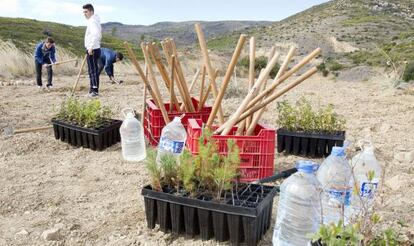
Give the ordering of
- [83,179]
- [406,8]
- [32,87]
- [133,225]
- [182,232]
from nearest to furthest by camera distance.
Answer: [182,232]
[133,225]
[83,179]
[32,87]
[406,8]

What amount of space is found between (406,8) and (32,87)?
202 ft

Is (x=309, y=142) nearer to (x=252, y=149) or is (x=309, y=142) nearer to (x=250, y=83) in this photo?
(x=250, y=83)

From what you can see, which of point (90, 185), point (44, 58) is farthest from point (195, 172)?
point (44, 58)

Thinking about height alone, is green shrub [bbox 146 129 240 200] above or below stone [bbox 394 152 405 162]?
above

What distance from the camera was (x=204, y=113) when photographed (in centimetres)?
541

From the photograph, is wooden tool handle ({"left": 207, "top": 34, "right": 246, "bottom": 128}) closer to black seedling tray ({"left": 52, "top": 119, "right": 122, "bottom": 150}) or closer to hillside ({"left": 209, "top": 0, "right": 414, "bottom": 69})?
black seedling tray ({"left": 52, "top": 119, "right": 122, "bottom": 150})

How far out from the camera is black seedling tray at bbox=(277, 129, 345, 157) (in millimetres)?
5070

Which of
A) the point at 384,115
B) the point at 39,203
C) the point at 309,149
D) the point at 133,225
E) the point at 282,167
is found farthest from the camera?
the point at 384,115

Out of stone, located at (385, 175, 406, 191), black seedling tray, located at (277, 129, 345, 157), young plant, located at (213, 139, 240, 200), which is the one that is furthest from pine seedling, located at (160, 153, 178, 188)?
black seedling tray, located at (277, 129, 345, 157)

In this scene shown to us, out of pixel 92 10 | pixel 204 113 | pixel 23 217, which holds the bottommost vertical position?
pixel 23 217

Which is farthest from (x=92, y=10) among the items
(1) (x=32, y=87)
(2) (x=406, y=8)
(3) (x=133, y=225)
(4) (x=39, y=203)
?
(2) (x=406, y=8)

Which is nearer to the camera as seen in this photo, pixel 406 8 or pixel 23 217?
pixel 23 217

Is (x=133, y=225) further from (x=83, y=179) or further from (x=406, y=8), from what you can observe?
(x=406, y=8)

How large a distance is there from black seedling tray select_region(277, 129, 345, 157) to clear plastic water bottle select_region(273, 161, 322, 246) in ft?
7.35
